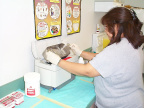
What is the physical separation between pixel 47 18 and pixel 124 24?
29.7 inches

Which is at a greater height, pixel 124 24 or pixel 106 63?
pixel 124 24

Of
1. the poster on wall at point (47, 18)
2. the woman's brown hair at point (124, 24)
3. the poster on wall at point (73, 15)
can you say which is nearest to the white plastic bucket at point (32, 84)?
the poster on wall at point (47, 18)

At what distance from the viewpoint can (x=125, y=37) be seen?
3.51 ft

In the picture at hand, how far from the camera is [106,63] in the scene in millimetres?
983

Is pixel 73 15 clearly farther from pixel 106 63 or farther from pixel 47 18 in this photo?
pixel 106 63

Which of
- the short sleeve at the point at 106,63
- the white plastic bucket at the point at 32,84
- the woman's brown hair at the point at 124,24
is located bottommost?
the white plastic bucket at the point at 32,84

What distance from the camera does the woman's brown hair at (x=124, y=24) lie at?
3.35 feet

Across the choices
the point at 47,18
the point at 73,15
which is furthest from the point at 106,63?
the point at 73,15

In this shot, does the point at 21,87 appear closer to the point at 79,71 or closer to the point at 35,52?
the point at 35,52

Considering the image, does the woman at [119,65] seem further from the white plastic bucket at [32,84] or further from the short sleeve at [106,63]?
the white plastic bucket at [32,84]

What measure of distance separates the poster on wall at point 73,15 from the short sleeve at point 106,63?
89cm

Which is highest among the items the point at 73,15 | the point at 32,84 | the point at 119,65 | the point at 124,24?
the point at 73,15

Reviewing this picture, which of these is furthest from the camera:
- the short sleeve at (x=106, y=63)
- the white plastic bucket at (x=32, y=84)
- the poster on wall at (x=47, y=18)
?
the poster on wall at (x=47, y=18)

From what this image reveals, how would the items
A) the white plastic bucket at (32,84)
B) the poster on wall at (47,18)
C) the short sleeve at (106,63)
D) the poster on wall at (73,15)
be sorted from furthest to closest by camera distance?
the poster on wall at (73,15) → the poster on wall at (47,18) → the white plastic bucket at (32,84) → the short sleeve at (106,63)
